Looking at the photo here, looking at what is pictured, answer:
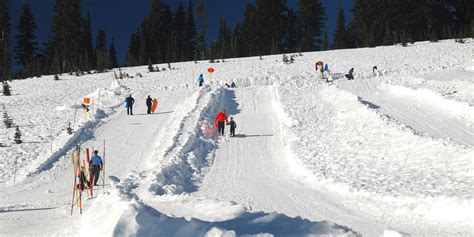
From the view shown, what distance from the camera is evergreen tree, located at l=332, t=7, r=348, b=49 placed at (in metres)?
84.1

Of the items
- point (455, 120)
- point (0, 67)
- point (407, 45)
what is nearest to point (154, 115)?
point (455, 120)

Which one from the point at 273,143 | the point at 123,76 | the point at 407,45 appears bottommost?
the point at 273,143

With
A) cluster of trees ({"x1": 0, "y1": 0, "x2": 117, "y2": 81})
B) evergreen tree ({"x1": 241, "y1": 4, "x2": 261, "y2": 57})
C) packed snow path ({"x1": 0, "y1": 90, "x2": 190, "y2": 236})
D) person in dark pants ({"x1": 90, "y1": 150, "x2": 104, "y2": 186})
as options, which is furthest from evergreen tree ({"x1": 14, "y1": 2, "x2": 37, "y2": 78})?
person in dark pants ({"x1": 90, "y1": 150, "x2": 104, "y2": 186})

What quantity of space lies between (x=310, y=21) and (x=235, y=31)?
64.7 ft

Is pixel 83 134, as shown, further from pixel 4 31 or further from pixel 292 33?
pixel 292 33

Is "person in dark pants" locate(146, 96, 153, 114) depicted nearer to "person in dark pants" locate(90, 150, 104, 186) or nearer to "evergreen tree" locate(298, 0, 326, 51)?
"person in dark pants" locate(90, 150, 104, 186)

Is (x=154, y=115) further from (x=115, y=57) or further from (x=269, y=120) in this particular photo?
(x=115, y=57)

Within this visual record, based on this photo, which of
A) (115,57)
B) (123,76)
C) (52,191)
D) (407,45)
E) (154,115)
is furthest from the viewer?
(115,57)

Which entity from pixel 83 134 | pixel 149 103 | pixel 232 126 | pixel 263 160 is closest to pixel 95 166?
pixel 263 160

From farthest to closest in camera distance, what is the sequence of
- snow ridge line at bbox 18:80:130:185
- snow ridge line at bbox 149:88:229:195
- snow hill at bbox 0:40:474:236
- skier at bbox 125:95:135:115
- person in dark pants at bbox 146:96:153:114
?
1. person in dark pants at bbox 146:96:153:114
2. skier at bbox 125:95:135:115
3. snow ridge line at bbox 18:80:130:185
4. snow ridge line at bbox 149:88:229:195
5. snow hill at bbox 0:40:474:236

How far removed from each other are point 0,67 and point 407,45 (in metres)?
52.2

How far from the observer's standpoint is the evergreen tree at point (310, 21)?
82.6 metres

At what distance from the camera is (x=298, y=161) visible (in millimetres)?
16312

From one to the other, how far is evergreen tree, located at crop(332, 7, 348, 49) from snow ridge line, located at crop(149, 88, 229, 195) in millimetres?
59639
